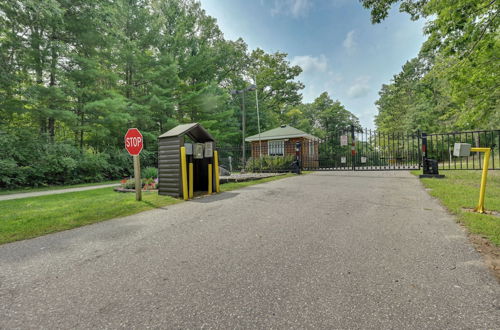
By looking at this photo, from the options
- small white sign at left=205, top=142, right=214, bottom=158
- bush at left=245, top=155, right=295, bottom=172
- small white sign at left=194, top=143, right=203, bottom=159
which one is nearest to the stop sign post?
small white sign at left=194, top=143, right=203, bottom=159

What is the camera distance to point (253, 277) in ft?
6.27

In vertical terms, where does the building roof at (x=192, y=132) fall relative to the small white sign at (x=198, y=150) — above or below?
above

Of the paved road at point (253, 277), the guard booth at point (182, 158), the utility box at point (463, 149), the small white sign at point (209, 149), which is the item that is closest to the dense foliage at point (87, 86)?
the guard booth at point (182, 158)

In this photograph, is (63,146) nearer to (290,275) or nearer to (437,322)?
(290,275)

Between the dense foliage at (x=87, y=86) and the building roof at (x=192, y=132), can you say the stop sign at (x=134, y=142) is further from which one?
the dense foliage at (x=87, y=86)

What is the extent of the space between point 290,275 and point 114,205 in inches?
177

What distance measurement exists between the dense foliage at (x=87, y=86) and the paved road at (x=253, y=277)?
9.57 metres

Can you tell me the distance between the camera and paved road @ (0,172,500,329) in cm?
141

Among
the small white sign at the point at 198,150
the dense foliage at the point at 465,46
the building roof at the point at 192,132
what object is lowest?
the small white sign at the point at 198,150

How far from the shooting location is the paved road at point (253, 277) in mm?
1414

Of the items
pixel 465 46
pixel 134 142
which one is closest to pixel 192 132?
pixel 134 142

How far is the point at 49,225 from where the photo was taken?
3.53 meters

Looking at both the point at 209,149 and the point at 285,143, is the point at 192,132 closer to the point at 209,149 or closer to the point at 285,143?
the point at 209,149

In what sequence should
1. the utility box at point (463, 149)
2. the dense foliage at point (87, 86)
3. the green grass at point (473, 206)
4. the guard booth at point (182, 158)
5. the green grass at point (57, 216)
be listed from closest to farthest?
the green grass at point (473, 206) < the green grass at point (57, 216) < the utility box at point (463, 149) < the guard booth at point (182, 158) < the dense foliage at point (87, 86)
